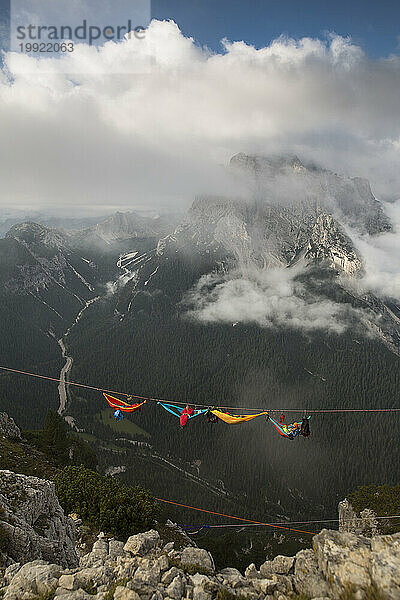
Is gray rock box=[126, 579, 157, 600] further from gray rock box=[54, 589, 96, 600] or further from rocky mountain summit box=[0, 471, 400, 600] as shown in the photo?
gray rock box=[54, 589, 96, 600]

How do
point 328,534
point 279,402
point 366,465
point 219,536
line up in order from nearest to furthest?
point 328,534 → point 219,536 → point 366,465 → point 279,402

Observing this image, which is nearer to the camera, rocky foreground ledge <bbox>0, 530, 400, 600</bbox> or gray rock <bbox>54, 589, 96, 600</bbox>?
gray rock <bbox>54, 589, 96, 600</bbox>

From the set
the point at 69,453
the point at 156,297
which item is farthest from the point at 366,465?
the point at 156,297

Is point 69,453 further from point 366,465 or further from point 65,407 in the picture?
point 366,465

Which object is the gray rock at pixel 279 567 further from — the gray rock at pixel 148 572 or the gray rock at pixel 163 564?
the gray rock at pixel 148 572

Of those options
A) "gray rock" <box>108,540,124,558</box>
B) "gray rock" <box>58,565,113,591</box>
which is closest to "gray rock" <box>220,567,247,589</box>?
"gray rock" <box>58,565,113,591</box>

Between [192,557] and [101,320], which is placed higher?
[192,557]

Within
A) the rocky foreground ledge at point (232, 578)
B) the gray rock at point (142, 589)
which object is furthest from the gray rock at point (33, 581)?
the gray rock at point (142, 589)
